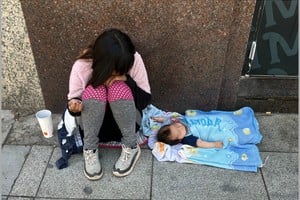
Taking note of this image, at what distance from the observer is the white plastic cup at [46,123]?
295 cm

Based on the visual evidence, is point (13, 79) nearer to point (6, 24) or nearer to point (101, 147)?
point (6, 24)

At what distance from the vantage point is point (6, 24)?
9.39ft

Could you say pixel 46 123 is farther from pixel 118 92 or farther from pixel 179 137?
pixel 179 137

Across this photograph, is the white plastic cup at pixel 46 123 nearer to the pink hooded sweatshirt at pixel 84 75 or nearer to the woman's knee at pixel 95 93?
the pink hooded sweatshirt at pixel 84 75

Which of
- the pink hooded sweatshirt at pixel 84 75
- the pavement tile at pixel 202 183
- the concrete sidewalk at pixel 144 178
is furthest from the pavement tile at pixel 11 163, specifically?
the pavement tile at pixel 202 183

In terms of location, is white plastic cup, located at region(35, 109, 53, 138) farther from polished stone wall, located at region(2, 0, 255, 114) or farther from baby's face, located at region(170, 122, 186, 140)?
baby's face, located at region(170, 122, 186, 140)

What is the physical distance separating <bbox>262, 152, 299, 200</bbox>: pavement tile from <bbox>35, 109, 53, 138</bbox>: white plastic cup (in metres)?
1.80

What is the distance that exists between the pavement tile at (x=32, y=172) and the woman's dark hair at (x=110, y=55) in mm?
850

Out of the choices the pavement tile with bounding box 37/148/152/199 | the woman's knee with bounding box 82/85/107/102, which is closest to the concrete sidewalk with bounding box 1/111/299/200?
the pavement tile with bounding box 37/148/152/199

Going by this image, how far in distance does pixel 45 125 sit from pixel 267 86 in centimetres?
200

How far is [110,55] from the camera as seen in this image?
7.77ft

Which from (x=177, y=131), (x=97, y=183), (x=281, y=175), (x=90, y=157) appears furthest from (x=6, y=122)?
(x=281, y=175)

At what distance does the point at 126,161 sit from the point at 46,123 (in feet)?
2.57

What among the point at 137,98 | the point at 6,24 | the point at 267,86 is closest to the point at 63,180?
the point at 137,98
